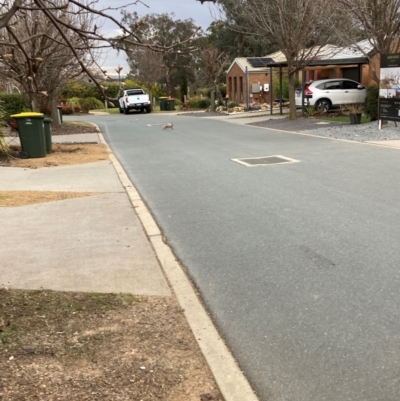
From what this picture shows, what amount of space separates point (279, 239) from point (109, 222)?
2.41m

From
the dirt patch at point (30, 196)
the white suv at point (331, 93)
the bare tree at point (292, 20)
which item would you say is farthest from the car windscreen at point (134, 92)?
the dirt patch at point (30, 196)

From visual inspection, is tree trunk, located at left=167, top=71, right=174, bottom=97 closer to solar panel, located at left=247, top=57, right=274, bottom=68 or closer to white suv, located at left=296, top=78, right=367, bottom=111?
solar panel, located at left=247, top=57, right=274, bottom=68

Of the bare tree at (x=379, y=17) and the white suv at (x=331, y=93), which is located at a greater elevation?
the bare tree at (x=379, y=17)

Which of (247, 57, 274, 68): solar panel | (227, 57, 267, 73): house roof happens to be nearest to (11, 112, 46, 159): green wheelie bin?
(227, 57, 267, 73): house roof

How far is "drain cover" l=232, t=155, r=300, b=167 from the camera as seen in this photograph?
38.8 ft

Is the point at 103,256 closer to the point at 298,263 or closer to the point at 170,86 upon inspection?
the point at 298,263

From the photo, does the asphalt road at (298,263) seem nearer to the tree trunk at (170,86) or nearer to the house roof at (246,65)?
the house roof at (246,65)

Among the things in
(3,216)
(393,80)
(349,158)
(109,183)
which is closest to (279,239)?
(3,216)

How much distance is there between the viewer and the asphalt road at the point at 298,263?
3.40 meters

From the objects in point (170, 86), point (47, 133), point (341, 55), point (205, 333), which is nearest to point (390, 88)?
point (47, 133)

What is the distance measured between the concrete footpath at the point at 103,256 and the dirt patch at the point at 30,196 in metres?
0.30

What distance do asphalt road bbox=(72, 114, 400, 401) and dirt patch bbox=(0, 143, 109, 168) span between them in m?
3.09

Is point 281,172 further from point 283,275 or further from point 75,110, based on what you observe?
point 75,110

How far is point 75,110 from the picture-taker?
159 ft
